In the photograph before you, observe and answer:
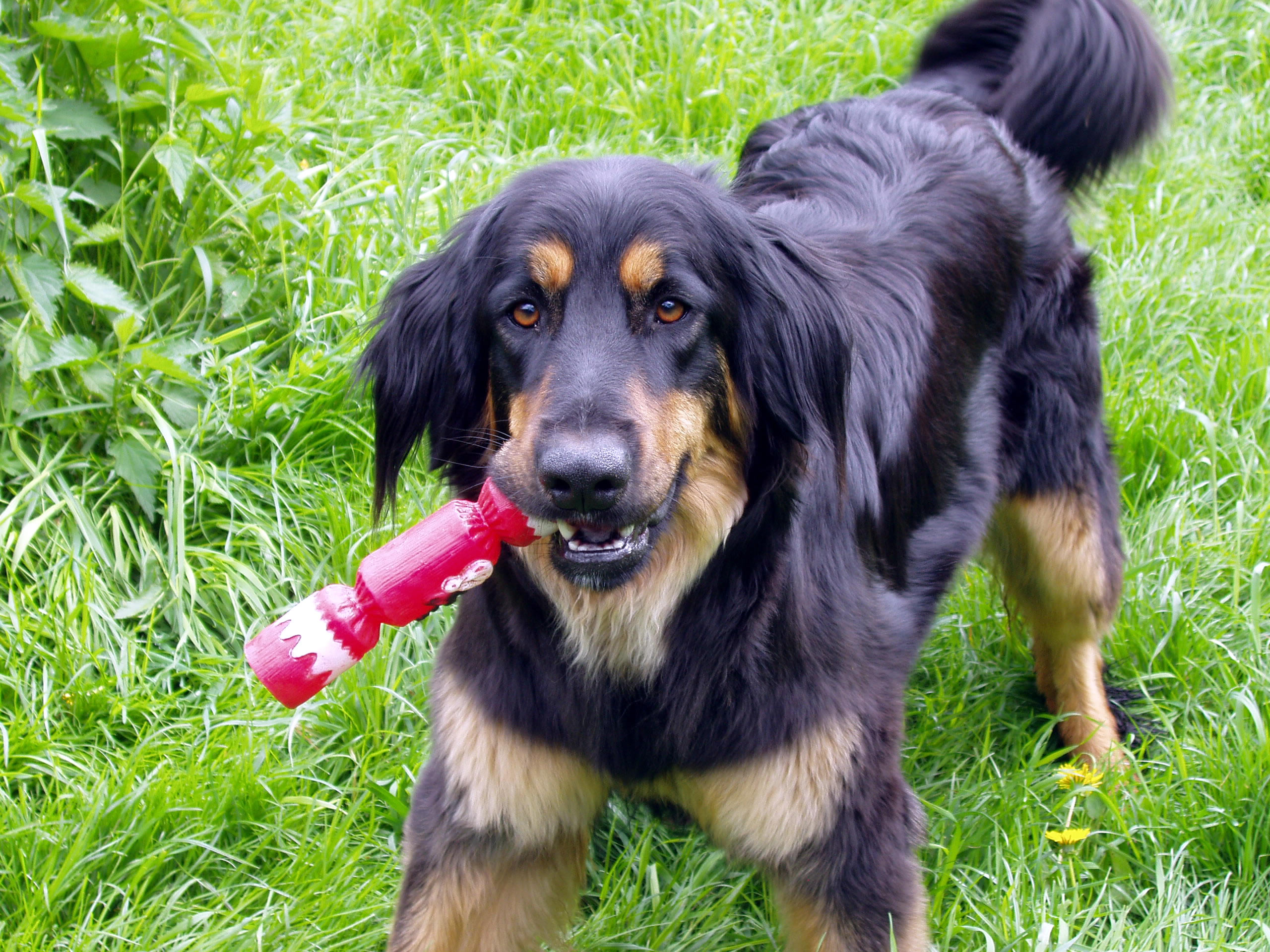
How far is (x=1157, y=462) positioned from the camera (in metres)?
4.54

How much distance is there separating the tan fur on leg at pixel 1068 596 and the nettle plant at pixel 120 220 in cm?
248

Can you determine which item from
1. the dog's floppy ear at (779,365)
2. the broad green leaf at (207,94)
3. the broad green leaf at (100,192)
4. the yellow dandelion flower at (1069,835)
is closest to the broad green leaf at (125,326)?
the broad green leaf at (100,192)

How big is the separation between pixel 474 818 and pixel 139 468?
5.86ft

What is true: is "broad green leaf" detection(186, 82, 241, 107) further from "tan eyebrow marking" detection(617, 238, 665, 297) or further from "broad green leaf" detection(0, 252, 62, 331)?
"tan eyebrow marking" detection(617, 238, 665, 297)

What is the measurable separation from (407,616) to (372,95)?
11.7 feet

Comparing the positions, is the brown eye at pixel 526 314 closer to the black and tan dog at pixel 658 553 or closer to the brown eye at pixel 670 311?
the black and tan dog at pixel 658 553

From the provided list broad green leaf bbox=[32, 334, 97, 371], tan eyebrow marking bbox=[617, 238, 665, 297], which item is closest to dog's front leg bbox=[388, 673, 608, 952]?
tan eyebrow marking bbox=[617, 238, 665, 297]

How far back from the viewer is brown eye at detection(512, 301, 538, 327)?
2.59m

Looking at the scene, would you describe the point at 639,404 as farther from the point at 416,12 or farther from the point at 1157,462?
the point at 416,12

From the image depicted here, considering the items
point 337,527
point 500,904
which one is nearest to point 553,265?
point 500,904

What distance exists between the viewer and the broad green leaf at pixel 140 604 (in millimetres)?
3701

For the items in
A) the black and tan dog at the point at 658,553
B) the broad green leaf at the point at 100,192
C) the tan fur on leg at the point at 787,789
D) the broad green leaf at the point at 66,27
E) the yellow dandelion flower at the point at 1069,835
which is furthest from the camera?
the broad green leaf at the point at 100,192

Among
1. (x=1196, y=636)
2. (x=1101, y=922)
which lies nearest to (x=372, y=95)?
(x=1196, y=636)

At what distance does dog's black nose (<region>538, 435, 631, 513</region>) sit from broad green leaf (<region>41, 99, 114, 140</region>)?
2.48m
